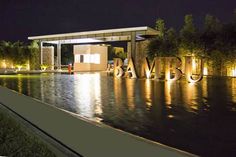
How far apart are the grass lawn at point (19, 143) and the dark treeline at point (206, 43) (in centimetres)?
1930

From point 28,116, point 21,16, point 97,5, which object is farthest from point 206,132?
point 21,16

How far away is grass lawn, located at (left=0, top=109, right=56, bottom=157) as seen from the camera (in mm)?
4591

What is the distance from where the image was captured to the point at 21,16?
8000 cm

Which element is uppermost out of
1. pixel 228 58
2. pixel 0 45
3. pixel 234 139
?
pixel 0 45

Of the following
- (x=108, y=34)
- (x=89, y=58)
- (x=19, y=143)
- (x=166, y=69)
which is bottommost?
(x=19, y=143)

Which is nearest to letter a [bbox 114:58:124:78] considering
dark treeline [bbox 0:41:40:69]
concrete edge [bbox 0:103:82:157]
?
concrete edge [bbox 0:103:82:157]

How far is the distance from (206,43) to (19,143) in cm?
2128

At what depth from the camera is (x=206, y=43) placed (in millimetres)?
24234

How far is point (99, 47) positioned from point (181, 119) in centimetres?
3413

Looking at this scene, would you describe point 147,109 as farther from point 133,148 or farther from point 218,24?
point 218,24

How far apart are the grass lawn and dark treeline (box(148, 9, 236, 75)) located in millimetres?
19299

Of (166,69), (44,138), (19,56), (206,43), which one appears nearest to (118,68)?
(166,69)

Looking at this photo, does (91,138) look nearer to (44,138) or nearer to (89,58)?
(44,138)

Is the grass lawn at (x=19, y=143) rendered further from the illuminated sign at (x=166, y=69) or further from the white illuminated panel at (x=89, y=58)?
the white illuminated panel at (x=89, y=58)
